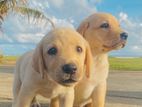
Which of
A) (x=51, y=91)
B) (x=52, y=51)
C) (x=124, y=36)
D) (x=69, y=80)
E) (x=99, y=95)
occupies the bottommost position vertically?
(x=99, y=95)

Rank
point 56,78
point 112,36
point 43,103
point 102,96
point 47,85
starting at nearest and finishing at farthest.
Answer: point 56,78, point 47,85, point 112,36, point 102,96, point 43,103

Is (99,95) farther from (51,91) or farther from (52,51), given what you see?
(52,51)

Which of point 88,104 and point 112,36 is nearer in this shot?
point 112,36

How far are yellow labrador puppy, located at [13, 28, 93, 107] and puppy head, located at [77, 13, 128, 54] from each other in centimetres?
52

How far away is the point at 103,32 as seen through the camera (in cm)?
548

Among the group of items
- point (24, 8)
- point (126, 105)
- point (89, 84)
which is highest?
point (24, 8)

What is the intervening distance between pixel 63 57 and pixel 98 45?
113cm

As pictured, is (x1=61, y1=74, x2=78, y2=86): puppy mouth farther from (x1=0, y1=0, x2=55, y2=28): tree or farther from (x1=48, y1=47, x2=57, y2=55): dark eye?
(x1=0, y1=0, x2=55, y2=28): tree

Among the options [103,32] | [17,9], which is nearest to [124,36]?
[103,32]

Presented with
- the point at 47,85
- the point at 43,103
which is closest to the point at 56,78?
→ the point at 47,85

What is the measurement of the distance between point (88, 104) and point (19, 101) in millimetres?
1352

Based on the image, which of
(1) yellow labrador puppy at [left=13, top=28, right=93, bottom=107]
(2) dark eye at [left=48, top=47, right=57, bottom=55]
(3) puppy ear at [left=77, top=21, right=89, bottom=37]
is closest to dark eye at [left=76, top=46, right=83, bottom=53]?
(1) yellow labrador puppy at [left=13, top=28, right=93, bottom=107]

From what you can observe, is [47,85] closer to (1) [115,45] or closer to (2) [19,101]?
(2) [19,101]

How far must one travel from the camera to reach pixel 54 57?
4.55 m
